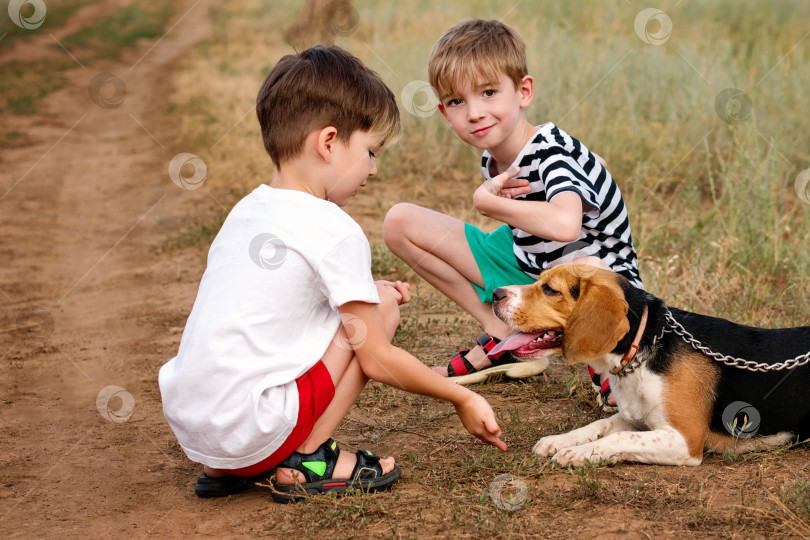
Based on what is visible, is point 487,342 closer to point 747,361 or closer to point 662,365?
point 662,365

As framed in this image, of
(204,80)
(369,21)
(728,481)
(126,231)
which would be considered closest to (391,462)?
(728,481)

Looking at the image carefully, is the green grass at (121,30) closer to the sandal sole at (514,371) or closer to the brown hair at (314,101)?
the sandal sole at (514,371)

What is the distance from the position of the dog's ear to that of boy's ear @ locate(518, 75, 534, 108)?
115 centimetres

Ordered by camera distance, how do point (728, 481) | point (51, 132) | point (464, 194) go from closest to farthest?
point (728, 481), point (464, 194), point (51, 132)

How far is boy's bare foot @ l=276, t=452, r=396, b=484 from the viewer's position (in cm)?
312

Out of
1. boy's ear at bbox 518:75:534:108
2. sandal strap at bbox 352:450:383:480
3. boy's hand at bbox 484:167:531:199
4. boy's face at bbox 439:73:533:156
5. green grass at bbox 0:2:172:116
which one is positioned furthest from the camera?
green grass at bbox 0:2:172:116

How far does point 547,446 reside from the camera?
3521mm

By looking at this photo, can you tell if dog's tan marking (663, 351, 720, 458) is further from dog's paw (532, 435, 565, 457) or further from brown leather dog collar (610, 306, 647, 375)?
dog's paw (532, 435, 565, 457)

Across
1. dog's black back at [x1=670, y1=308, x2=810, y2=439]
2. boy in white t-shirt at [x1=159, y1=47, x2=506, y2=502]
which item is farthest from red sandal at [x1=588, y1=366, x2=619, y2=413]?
boy in white t-shirt at [x1=159, y1=47, x2=506, y2=502]

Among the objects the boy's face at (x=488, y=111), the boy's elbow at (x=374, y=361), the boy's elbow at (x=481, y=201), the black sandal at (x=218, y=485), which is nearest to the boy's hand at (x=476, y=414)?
the boy's elbow at (x=374, y=361)

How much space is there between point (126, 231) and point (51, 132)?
16.6 ft

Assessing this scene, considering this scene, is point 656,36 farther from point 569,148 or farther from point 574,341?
point 574,341

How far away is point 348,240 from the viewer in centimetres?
290

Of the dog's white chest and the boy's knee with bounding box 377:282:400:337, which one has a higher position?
the boy's knee with bounding box 377:282:400:337
